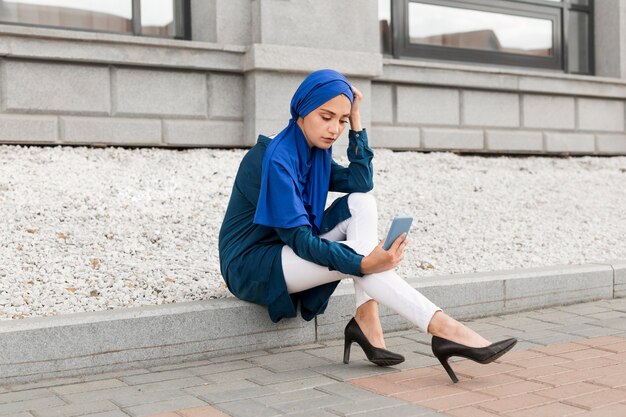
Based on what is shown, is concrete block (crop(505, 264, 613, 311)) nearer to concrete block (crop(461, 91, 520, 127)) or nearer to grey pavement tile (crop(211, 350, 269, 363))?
grey pavement tile (crop(211, 350, 269, 363))

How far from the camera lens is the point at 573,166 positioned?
31.6ft

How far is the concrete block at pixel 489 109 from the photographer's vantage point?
942cm


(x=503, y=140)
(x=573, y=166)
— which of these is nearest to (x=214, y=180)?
(x=503, y=140)

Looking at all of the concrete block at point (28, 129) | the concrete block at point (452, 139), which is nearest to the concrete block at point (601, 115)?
the concrete block at point (452, 139)

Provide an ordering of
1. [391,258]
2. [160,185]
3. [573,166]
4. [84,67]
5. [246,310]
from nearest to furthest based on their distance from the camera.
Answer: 1. [391,258]
2. [246,310]
3. [160,185]
4. [84,67]
5. [573,166]

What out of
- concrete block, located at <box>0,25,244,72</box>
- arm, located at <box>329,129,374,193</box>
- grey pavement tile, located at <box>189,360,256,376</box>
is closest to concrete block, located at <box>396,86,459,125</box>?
concrete block, located at <box>0,25,244,72</box>

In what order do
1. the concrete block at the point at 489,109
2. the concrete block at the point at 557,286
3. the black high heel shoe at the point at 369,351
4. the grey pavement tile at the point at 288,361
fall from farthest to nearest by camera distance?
the concrete block at the point at 489,109 → the concrete block at the point at 557,286 → the grey pavement tile at the point at 288,361 → the black high heel shoe at the point at 369,351

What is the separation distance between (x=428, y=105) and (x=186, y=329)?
233 inches

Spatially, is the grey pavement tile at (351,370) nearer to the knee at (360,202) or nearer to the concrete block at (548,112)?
the knee at (360,202)

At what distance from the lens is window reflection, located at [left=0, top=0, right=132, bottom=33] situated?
24.5 feet

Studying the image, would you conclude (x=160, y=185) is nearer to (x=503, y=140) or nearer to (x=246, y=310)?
(x=246, y=310)

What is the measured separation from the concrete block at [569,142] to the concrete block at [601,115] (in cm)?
15

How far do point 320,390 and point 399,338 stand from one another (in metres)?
1.05

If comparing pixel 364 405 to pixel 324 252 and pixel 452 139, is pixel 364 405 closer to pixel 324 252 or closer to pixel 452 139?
pixel 324 252
